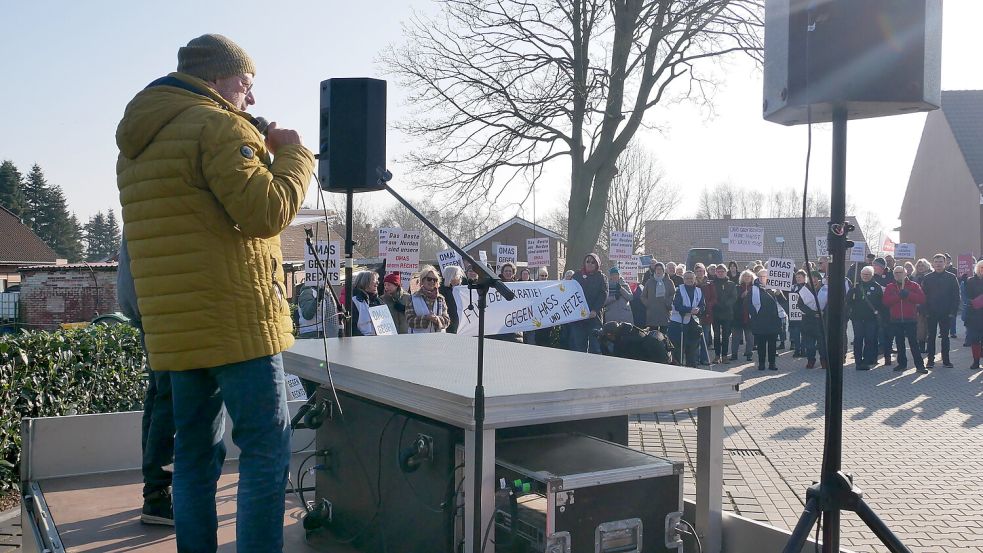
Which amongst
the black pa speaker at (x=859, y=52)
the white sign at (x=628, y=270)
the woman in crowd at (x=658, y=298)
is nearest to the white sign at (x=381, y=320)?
the black pa speaker at (x=859, y=52)

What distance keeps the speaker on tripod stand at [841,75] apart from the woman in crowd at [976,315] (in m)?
14.3

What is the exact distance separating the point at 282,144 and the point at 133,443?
2.83 m

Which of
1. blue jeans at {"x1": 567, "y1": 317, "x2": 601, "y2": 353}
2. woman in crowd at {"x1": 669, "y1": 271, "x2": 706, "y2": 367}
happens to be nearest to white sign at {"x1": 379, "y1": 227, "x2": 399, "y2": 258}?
blue jeans at {"x1": 567, "y1": 317, "x2": 601, "y2": 353}

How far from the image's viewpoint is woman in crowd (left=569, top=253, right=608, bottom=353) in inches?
517

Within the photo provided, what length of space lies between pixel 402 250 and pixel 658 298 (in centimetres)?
486

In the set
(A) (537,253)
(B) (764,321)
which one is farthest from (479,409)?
(A) (537,253)

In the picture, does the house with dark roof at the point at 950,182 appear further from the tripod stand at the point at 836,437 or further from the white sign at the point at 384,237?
the tripod stand at the point at 836,437

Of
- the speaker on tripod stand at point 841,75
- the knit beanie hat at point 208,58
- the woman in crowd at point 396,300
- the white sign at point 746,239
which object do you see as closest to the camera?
the knit beanie hat at point 208,58

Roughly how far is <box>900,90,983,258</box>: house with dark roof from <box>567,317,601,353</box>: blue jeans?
29.6m

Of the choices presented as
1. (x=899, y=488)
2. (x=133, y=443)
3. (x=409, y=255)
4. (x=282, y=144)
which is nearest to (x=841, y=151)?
(x=282, y=144)

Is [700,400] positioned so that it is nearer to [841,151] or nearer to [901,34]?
[841,151]

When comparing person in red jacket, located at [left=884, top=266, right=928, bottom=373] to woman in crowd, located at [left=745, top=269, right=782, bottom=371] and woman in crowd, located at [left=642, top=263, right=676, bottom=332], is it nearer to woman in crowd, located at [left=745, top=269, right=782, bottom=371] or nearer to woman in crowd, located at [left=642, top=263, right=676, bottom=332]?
woman in crowd, located at [left=745, top=269, right=782, bottom=371]

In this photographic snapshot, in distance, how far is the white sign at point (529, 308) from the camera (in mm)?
11523

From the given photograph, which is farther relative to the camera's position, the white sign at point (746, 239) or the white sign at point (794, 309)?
the white sign at point (746, 239)
